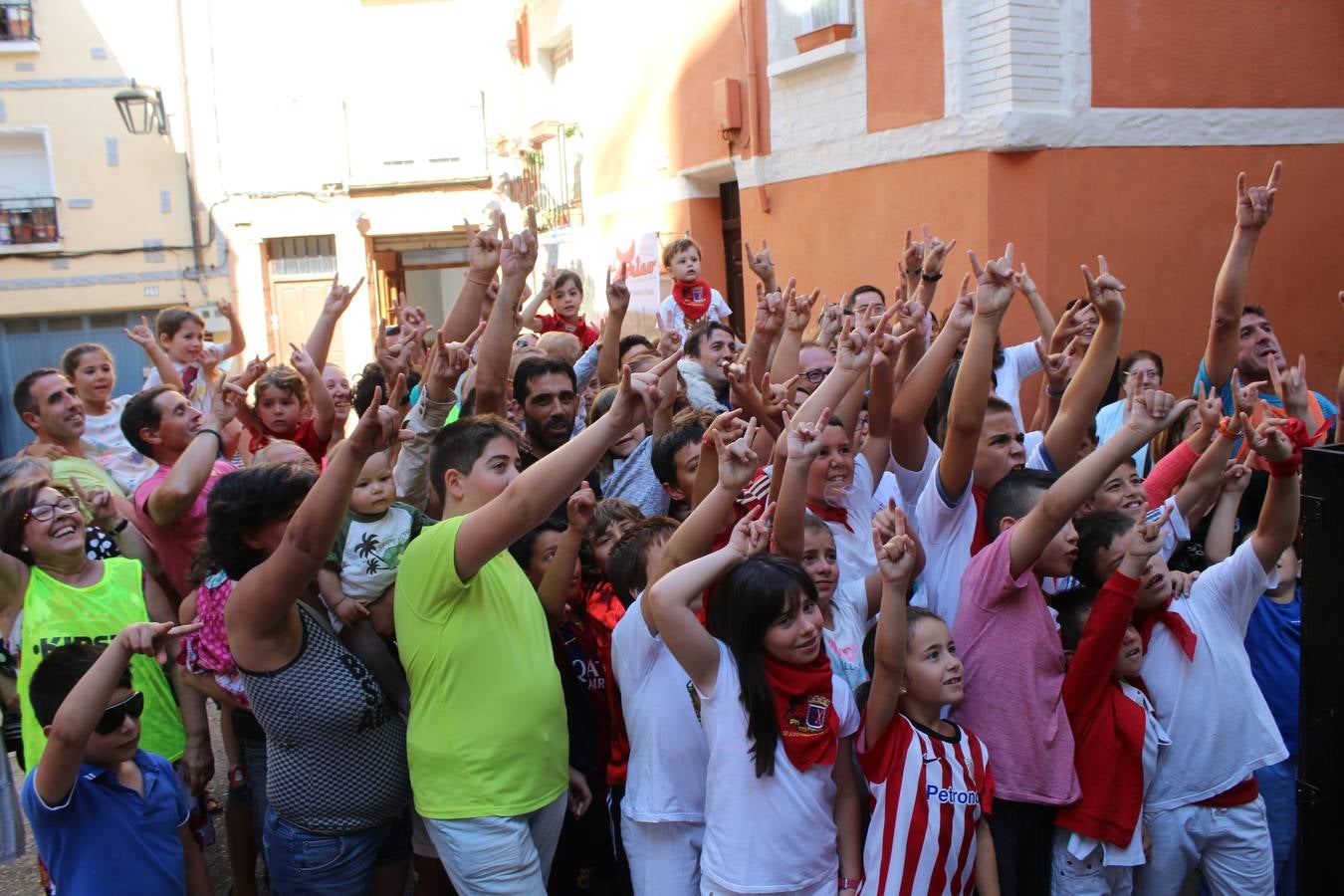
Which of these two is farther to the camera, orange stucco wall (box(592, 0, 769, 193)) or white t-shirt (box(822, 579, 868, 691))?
orange stucco wall (box(592, 0, 769, 193))

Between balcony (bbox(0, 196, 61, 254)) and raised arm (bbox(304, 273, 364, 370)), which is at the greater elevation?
balcony (bbox(0, 196, 61, 254))

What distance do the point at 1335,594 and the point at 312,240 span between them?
725 inches

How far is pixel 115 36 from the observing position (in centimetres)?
1727

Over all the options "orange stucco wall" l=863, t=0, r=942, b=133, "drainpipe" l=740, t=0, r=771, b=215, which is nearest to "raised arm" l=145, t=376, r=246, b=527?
"orange stucco wall" l=863, t=0, r=942, b=133

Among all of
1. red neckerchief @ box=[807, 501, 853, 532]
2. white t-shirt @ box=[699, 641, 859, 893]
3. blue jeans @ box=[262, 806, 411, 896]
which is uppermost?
red neckerchief @ box=[807, 501, 853, 532]

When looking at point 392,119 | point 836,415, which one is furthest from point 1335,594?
point 392,119

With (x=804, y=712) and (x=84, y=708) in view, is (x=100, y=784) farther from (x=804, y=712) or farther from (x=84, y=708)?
(x=804, y=712)

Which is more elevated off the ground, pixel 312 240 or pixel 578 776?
pixel 312 240

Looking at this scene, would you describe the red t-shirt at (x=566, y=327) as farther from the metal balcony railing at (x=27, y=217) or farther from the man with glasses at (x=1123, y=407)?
the metal balcony railing at (x=27, y=217)

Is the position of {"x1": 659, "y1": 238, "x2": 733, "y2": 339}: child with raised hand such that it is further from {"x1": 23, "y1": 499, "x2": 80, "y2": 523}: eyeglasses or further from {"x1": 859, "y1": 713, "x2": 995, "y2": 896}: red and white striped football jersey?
{"x1": 859, "y1": 713, "x2": 995, "y2": 896}: red and white striped football jersey

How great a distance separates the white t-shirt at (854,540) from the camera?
3.46 m

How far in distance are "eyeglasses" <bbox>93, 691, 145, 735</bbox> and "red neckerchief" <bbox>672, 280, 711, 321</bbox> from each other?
15.3 ft

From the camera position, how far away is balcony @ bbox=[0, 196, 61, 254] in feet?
57.1

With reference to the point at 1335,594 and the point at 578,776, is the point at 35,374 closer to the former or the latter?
the point at 578,776
